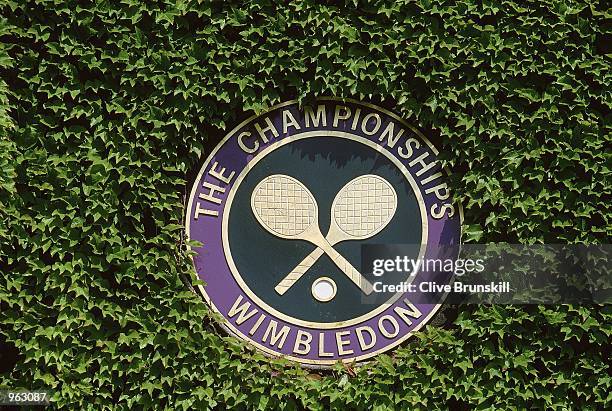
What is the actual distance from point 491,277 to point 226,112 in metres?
1.94

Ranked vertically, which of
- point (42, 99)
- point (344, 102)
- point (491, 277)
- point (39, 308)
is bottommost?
point (39, 308)

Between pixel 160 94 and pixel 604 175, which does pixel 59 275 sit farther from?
pixel 604 175

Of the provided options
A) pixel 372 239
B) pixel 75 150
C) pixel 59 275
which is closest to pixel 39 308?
pixel 59 275

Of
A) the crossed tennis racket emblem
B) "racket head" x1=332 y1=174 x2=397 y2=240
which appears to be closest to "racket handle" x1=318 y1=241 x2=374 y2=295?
the crossed tennis racket emblem

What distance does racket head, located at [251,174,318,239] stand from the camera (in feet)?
21.8

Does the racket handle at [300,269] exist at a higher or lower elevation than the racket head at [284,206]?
lower

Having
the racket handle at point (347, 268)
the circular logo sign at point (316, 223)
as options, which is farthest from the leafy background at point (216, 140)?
the racket handle at point (347, 268)

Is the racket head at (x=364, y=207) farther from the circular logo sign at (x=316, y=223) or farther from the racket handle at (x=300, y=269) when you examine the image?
the racket handle at (x=300, y=269)

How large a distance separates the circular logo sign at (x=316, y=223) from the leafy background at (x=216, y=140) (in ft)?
0.42

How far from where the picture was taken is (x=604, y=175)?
252 inches

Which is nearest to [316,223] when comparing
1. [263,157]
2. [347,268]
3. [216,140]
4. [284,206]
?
[284,206]

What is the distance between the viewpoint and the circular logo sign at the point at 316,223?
6555mm

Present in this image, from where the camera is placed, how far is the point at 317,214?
6645 millimetres

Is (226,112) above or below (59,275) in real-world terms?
above
